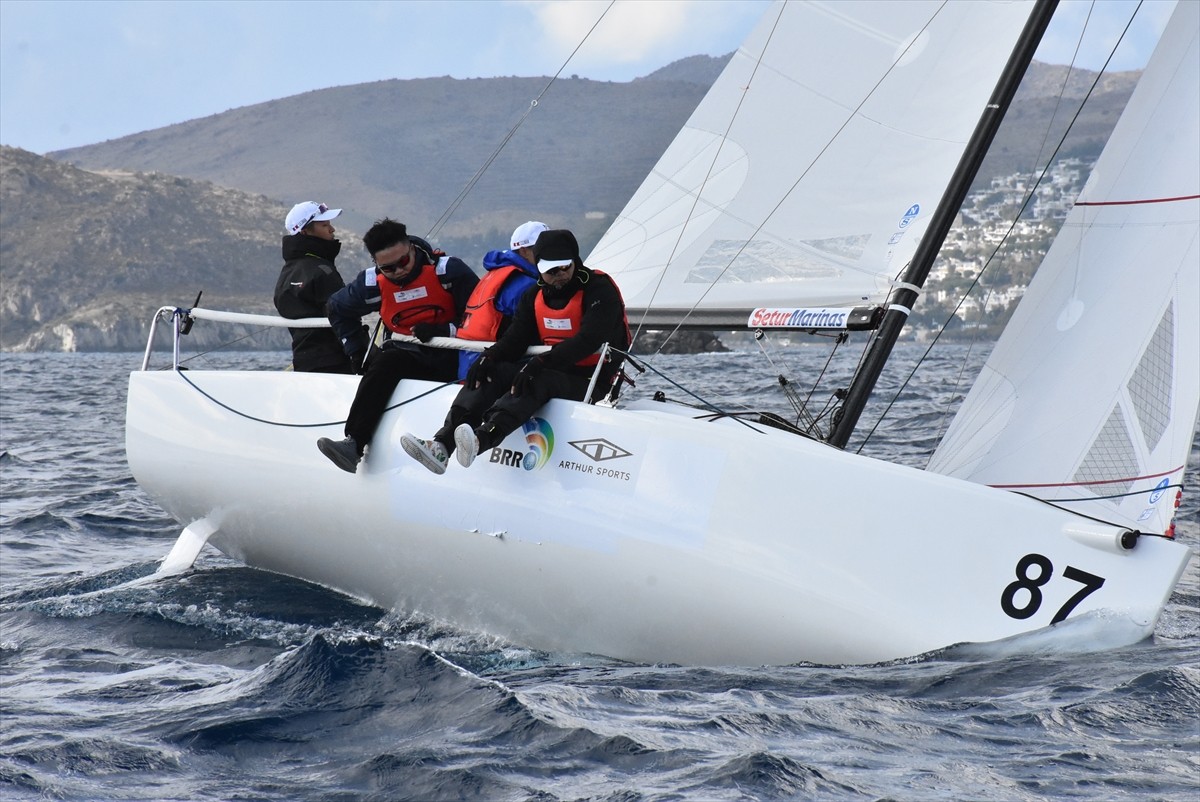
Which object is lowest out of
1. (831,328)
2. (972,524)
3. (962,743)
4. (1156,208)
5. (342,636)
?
(342,636)

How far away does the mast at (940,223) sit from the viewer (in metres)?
5.07

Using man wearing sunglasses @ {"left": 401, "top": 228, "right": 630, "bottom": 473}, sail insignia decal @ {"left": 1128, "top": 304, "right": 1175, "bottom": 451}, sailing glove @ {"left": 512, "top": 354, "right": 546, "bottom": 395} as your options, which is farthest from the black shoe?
sail insignia decal @ {"left": 1128, "top": 304, "right": 1175, "bottom": 451}

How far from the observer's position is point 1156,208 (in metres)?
4.97

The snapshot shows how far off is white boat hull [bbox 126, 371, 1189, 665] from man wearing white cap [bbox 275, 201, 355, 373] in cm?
71

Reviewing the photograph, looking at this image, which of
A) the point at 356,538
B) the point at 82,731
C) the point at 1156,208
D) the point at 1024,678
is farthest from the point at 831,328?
the point at 82,731

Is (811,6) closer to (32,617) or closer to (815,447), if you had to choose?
(815,447)

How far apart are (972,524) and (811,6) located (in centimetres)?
282

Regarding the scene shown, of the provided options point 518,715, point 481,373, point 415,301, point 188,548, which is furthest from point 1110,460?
point 188,548

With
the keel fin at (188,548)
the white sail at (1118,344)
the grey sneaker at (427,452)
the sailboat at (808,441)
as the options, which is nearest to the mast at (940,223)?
the sailboat at (808,441)

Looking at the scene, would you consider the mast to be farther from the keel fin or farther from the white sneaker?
the keel fin

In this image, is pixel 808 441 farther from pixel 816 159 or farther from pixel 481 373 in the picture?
pixel 816 159

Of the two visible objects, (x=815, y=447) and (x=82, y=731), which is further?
(x=815, y=447)

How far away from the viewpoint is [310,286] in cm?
588

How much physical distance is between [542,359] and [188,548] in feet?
6.91
